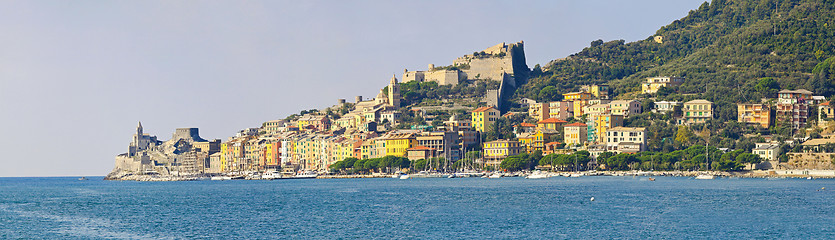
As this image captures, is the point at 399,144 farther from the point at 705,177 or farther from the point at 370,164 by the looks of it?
the point at 705,177

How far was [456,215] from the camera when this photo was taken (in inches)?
1768

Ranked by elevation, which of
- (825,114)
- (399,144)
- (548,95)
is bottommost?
(399,144)

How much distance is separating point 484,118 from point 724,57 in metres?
25.1

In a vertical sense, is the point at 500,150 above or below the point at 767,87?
below

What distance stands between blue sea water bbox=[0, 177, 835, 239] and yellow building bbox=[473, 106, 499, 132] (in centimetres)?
4647

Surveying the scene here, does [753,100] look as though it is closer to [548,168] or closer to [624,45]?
[548,168]

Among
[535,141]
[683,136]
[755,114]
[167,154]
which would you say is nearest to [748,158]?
[683,136]

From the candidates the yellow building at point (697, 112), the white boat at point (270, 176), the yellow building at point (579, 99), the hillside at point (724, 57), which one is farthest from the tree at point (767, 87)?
the white boat at point (270, 176)

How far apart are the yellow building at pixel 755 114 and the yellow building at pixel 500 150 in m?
19.9

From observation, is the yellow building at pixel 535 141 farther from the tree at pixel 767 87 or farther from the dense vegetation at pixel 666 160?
the tree at pixel 767 87

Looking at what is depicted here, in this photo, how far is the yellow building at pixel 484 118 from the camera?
11201cm

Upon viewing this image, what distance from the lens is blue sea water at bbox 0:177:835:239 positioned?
125 feet

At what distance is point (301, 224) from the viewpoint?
42.6 metres

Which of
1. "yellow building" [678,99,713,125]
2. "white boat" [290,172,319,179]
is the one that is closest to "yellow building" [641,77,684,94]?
"yellow building" [678,99,713,125]
